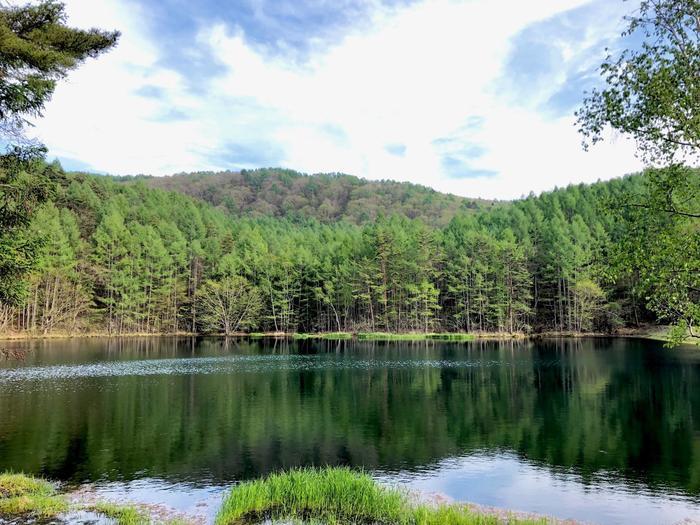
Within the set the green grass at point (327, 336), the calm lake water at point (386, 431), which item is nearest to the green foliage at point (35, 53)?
the calm lake water at point (386, 431)

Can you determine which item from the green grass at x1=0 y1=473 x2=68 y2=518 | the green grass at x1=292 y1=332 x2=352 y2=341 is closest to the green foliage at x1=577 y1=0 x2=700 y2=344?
the green grass at x1=0 y1=473 x2=68 y2=518

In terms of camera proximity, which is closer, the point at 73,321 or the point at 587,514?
the point at 587,514

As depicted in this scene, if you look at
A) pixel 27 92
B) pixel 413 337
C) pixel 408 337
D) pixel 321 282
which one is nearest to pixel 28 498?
pixel 27 92

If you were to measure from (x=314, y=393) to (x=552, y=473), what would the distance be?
16867mm

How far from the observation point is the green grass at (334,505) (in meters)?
11.4

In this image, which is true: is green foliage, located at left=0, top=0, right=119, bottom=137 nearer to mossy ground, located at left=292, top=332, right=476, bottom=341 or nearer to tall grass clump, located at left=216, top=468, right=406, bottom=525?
tall grass clump, located at left=216, top=468, right=406, bottom=525

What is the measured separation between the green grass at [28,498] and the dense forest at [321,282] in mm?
68346

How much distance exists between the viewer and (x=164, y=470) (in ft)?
54.3

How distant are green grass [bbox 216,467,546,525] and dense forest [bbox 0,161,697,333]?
70863 millimetres

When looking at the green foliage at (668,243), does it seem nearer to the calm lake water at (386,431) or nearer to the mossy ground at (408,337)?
the calm lake water at (386,431)

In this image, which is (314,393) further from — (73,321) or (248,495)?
(73,321)

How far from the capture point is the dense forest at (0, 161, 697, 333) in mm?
81312

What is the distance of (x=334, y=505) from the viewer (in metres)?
12.5

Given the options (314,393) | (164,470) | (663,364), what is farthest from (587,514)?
(663,364)
